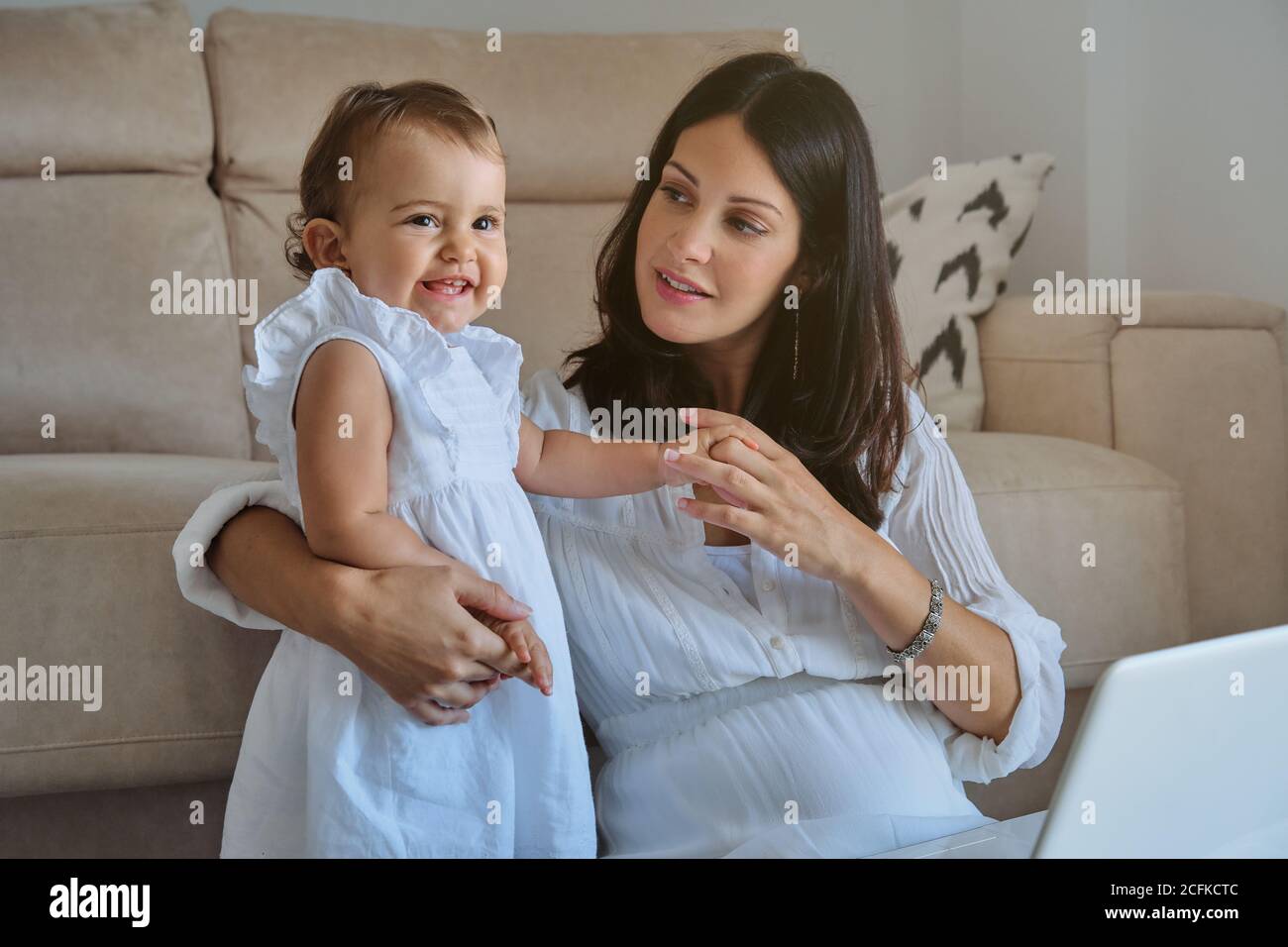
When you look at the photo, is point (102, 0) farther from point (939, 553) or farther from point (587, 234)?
Result: point (939, 553)

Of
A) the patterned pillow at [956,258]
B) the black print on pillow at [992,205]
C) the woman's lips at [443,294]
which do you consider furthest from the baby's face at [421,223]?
the black print on pillow at [992,205]

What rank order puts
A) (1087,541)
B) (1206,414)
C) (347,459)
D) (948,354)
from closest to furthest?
(347,459), (1087,541), (1206,414), (948,354)

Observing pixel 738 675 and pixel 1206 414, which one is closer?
pixel 738 675

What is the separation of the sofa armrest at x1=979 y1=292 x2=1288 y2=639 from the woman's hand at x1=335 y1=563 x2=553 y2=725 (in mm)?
1018

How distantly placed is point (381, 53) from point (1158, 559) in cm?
122

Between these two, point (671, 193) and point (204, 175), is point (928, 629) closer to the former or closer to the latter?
point (671, 193)

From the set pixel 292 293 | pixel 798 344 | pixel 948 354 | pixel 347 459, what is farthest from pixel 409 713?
pixel 948 354

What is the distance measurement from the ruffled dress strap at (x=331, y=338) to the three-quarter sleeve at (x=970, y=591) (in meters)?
0.41

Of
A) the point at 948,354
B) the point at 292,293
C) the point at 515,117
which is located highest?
the point at 515,117

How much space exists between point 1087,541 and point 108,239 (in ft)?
4.02

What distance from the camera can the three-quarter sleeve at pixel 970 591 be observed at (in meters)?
0.94

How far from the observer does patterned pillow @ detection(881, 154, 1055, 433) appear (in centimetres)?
164

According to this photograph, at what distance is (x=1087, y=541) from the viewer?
1.33m
